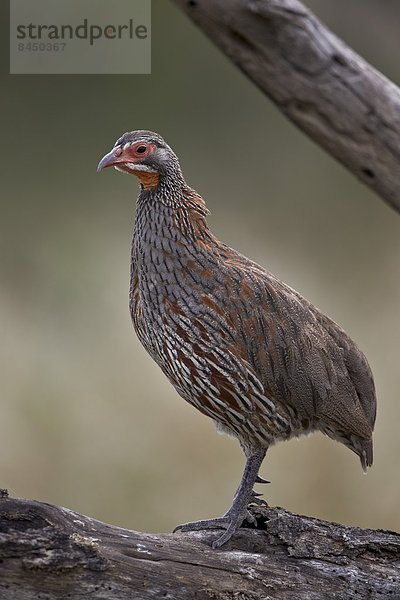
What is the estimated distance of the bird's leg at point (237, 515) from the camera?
137 inches

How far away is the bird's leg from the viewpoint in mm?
3477

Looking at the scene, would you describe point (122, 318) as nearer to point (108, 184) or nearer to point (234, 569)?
point (108, 184)

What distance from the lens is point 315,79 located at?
2939mm

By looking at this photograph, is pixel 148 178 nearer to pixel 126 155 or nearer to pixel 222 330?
pixel 126 155

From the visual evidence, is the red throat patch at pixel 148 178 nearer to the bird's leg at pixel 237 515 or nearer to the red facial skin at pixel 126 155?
Answer: the red facial skin at pixel 126 155

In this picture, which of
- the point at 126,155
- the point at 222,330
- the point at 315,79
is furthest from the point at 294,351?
the point at 315,79

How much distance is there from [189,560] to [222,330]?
2.58 ft

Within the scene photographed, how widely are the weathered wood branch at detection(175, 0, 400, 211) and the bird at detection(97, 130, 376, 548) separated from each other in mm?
667

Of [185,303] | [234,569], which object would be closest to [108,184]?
[185,303]

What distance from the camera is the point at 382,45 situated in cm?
638

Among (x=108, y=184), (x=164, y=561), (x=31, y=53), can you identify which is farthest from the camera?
(x=108, y=184)

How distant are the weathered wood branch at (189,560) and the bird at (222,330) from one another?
0.18 meters

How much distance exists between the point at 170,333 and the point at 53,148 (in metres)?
3.14

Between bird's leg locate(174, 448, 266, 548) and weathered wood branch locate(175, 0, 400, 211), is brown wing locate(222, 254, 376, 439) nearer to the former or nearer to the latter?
bird's leg locate(174, 448, 266, 548)
